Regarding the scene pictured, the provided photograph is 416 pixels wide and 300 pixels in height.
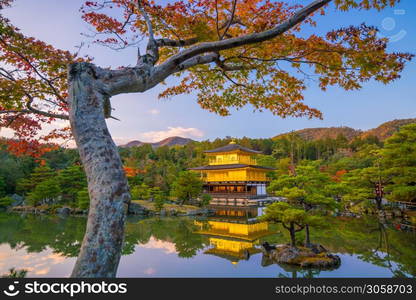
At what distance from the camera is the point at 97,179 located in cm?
137

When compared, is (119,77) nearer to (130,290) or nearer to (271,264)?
(130,290)

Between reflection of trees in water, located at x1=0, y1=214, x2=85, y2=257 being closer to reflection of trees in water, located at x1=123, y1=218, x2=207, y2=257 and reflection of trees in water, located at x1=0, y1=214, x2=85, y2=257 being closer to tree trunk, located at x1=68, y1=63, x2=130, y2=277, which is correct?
reflection of trees in water, located at x1=123, y1=218, x2=207, y2=257

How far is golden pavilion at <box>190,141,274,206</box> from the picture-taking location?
19516mm

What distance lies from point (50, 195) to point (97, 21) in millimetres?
15459

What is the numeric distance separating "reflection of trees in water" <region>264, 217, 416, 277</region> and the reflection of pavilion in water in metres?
0.79

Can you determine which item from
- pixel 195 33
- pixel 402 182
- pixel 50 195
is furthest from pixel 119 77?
pixel 50 195

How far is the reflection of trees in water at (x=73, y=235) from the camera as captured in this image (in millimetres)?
7129

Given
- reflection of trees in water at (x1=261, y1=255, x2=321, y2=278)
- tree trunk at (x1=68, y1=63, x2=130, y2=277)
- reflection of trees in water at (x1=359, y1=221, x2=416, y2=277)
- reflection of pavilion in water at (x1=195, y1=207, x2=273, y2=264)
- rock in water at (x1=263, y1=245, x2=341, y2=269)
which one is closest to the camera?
tree trunk at (x1=68, y1=63, x2=130, y2=277)

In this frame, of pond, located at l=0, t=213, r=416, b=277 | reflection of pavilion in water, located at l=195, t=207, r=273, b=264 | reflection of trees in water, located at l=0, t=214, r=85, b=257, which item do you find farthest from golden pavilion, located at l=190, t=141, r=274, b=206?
reflection of trees in water, located at l=0, t=214, r=85, b=257

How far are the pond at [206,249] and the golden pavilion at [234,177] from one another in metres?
8.85

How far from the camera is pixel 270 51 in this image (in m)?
2.87

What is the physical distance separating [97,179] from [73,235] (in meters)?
8.65

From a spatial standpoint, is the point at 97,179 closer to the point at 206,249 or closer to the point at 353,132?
the point at 206,249

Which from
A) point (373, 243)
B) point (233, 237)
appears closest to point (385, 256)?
point (373, 243)
